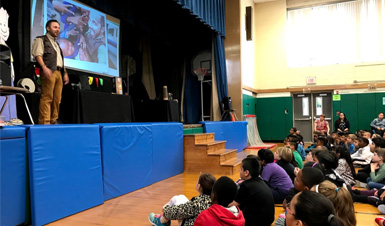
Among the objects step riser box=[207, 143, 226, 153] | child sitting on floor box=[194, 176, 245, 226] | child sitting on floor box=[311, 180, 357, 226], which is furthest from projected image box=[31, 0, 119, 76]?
child sitting on floor box=[311, 180, 357, 226]

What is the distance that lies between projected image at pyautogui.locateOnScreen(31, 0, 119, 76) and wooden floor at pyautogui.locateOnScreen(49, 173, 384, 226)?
2.68 metres

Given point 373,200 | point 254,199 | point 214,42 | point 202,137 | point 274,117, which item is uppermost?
point 214,42

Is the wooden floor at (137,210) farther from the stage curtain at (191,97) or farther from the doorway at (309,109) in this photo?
the doorway at (309,109)

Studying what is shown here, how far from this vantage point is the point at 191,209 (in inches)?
72.1

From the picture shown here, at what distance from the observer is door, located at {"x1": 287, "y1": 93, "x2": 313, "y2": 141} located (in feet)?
33.8

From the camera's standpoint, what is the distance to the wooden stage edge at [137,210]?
7.93 feet

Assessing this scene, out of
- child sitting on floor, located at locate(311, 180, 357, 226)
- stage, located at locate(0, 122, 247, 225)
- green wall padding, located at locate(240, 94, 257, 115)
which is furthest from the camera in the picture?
green wall padding, located at locate(240, 94, 257, 115)

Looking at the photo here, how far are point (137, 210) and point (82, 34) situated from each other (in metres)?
3.54

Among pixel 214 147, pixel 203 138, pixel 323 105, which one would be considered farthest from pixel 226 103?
pixel 323 105

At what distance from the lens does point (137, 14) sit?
260 inches

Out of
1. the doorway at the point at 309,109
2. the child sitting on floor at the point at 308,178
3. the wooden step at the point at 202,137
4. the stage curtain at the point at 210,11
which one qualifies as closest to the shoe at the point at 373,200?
the child sitting on floor at the point at 308,178

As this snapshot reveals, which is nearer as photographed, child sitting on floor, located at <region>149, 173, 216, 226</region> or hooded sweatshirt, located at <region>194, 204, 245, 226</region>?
hooded sweatshirt, located at <region>194, 204, 245, 226</region>

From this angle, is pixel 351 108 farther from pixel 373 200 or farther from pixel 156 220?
pixel 156 220

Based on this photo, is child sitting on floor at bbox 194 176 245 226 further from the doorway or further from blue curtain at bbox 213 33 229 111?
the doorway
